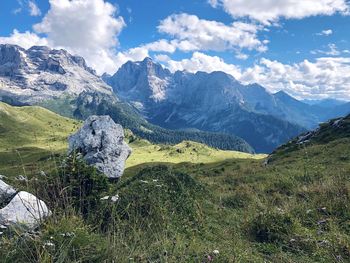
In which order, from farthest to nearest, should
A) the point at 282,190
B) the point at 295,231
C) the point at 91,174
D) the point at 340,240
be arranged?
the point at 282,190, the point at 91,174, the point at 295,231, the point at 340,240

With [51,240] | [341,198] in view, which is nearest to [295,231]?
[341,198]

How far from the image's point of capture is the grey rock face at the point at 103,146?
47.4 m

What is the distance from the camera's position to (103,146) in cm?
5053

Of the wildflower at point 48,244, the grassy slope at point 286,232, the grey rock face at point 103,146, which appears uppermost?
the grey rock face at point 103,146

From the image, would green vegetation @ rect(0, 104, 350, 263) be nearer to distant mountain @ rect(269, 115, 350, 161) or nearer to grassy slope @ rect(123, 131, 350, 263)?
grassy slope @ rect(123, 131, 350, 263)

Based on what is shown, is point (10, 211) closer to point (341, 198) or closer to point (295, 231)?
point (295, 231)

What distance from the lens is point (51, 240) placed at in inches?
265

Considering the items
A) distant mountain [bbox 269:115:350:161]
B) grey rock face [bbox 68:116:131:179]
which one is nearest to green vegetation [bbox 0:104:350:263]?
grey rock face [bbox 68:116:131:179]

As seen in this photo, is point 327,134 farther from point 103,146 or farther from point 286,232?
point 286,232

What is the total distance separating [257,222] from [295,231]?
1.32 meters

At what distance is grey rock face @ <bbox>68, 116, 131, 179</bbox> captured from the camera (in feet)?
155

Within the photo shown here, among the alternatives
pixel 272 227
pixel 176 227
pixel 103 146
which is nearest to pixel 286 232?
pixel 272 227

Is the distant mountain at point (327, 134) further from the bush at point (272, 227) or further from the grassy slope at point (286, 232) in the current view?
the bush at point (272, 227)

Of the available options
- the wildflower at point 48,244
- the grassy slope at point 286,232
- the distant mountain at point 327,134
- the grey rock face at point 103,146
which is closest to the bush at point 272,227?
the grassy slope at point 286,232
